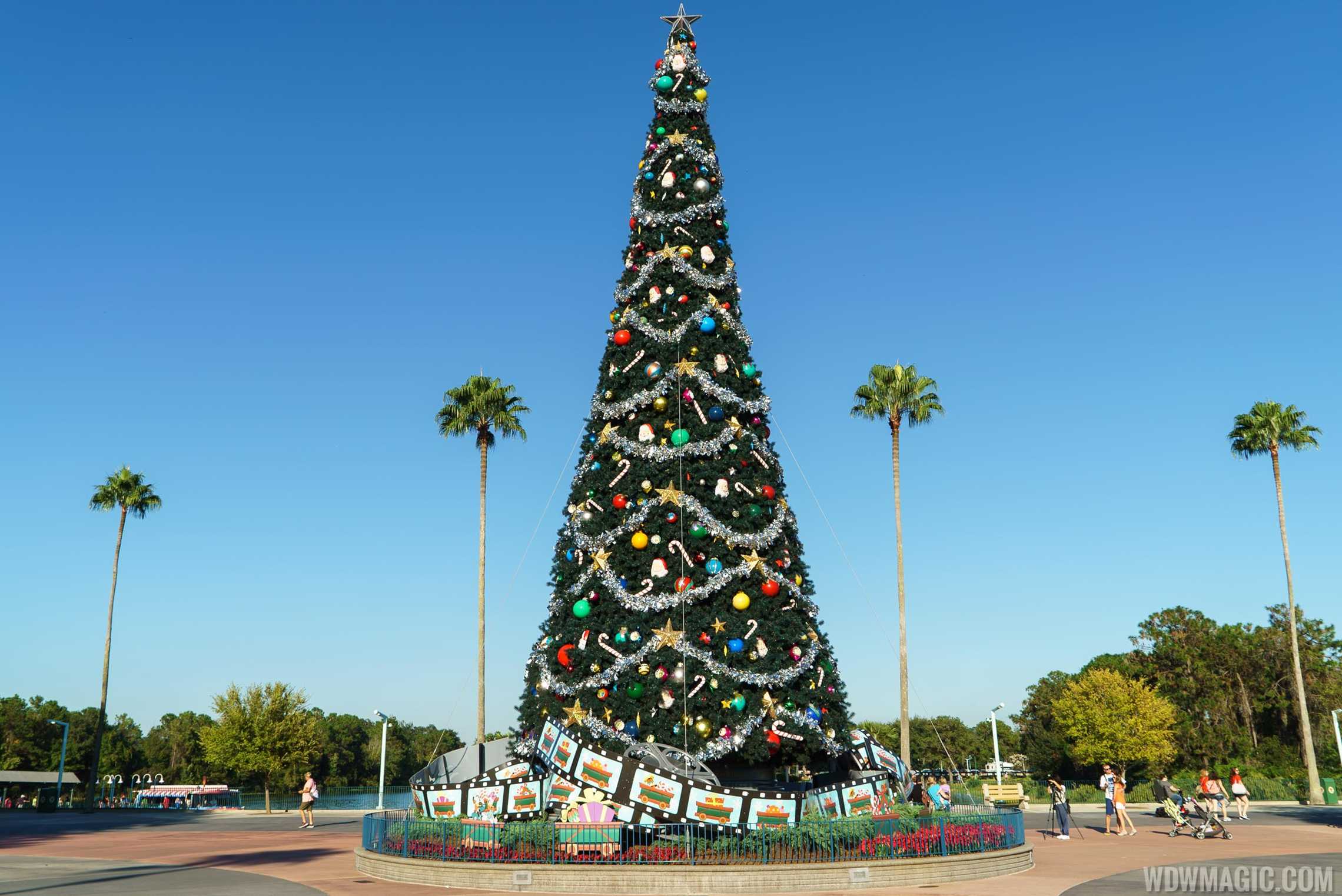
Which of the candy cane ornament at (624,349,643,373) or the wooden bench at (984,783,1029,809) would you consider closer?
the candy cane ornament at (624,349,643,373)

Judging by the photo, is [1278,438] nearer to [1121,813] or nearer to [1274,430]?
[1274,430]

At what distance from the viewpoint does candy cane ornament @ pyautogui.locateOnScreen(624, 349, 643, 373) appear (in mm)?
21391

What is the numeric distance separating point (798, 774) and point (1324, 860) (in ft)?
32.6

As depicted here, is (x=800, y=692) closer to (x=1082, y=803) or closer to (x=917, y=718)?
(x=1082, y=803)

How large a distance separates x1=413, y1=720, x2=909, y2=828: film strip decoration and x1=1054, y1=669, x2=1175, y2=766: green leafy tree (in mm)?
37103

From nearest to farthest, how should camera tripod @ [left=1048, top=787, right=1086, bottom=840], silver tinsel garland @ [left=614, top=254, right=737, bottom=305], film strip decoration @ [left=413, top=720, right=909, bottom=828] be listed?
film strip decoration @ [left=413, top=720, right=909, bottom=828] < silver tinsel garland @ [left=614, top=254, right=737, bottom=305] < camera tripod @ [left=1048, top=787, right=1086, bottom=840]

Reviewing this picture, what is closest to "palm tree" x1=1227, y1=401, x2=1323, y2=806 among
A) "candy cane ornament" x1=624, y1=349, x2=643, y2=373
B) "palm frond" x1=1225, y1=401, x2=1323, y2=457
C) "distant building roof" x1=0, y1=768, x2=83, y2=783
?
"palm frond" x1=1225, y1=401, x2=1323, y2=457

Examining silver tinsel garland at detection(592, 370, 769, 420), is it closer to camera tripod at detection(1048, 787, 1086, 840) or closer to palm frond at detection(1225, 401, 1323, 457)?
camera tripod at detection(1048, 787, 1086, 840)

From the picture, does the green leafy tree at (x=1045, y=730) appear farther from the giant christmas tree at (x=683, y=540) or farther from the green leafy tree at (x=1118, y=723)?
the giant christmas tree at (x=683, y=540)

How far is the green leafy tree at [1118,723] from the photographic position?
51.8 metres

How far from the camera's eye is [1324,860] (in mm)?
18328

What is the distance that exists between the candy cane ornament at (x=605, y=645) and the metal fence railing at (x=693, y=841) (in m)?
3.35

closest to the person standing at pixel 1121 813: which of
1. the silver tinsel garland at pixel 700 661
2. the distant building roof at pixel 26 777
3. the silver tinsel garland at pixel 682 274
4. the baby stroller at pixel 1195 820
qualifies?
the baby stroller at pixel 1195 820

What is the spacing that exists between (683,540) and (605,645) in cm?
260
